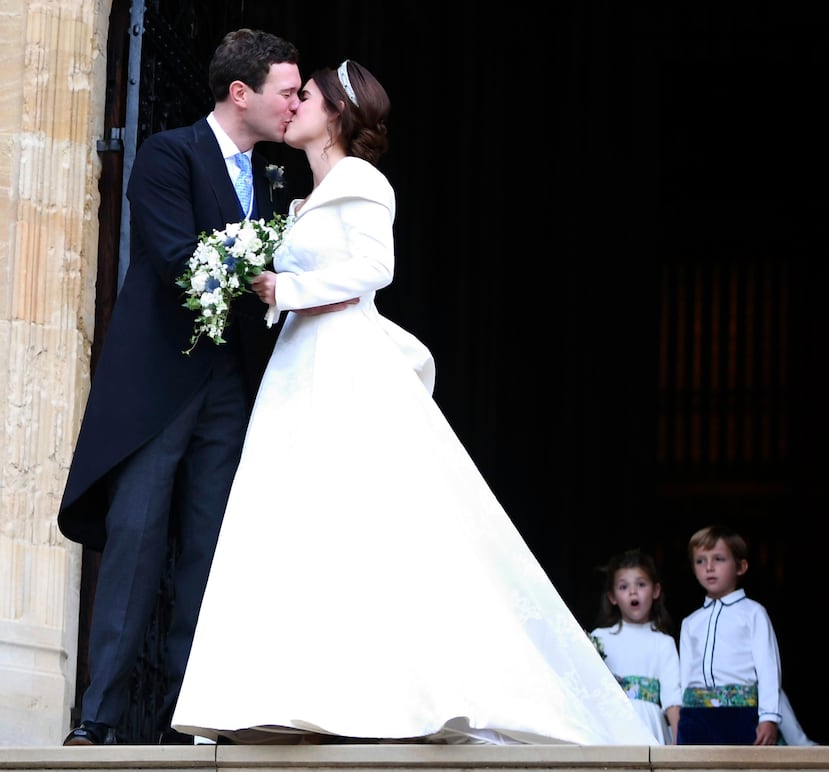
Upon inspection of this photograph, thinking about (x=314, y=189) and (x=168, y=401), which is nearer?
(x=168, y=401)

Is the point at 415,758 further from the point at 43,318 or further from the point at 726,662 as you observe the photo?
the point at 726,662

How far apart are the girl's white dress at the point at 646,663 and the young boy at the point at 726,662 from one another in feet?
0.29

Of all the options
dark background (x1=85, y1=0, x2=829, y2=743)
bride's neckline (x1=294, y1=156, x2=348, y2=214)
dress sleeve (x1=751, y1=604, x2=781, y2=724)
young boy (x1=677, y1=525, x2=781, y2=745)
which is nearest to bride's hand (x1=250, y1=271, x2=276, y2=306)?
bride's neckline (x1=294, y1=156, x2=348, y2=214)

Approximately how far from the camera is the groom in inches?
179

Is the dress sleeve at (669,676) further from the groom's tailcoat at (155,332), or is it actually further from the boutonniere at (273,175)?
the boutonniere at (273,175)

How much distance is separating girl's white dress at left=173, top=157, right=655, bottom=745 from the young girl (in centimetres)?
185

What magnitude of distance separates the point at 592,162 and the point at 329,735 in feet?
19.7

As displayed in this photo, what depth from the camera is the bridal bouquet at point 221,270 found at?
4473 mm

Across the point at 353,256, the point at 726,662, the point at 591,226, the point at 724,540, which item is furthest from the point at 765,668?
the point at 591,226

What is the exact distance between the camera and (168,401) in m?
4.66

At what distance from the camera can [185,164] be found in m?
4.80

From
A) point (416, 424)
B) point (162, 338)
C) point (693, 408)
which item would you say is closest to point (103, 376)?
point (162, 338)

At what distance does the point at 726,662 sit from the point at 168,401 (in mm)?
2517

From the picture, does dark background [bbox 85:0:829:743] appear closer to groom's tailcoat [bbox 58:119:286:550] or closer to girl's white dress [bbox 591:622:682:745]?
girl's white dress [bbox 591:622:682:745]
